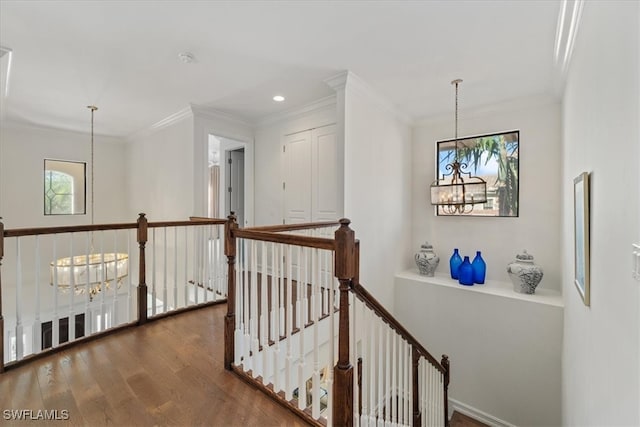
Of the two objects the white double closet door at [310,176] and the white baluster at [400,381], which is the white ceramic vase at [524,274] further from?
the white double closet door at [310,176]

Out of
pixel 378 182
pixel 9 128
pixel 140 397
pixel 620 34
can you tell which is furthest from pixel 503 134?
pixel 9 128

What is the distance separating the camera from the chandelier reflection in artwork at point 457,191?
12.0 ft

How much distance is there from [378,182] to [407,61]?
1467mm

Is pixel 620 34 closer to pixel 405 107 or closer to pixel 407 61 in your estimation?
pixel 407 61

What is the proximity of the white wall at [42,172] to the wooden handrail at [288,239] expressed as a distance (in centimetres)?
501

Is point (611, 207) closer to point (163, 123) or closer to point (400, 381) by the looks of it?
point (400, 381)

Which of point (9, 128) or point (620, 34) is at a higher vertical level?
point (9, 128)

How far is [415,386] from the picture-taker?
98.7 inches

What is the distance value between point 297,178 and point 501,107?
2991 millimetres

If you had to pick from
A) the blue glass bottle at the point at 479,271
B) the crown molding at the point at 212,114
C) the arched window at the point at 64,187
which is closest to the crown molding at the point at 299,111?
the crown molding at the point at 212,114

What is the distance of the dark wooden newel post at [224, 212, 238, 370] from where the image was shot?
2049 mm

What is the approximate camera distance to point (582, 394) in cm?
188

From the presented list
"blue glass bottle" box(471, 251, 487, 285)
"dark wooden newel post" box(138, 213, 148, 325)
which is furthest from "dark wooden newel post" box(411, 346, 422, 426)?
"dark wooden newel post" box(138, 213, 148, 325)

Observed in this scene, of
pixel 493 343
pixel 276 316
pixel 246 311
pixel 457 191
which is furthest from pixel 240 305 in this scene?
pixel 493 343
